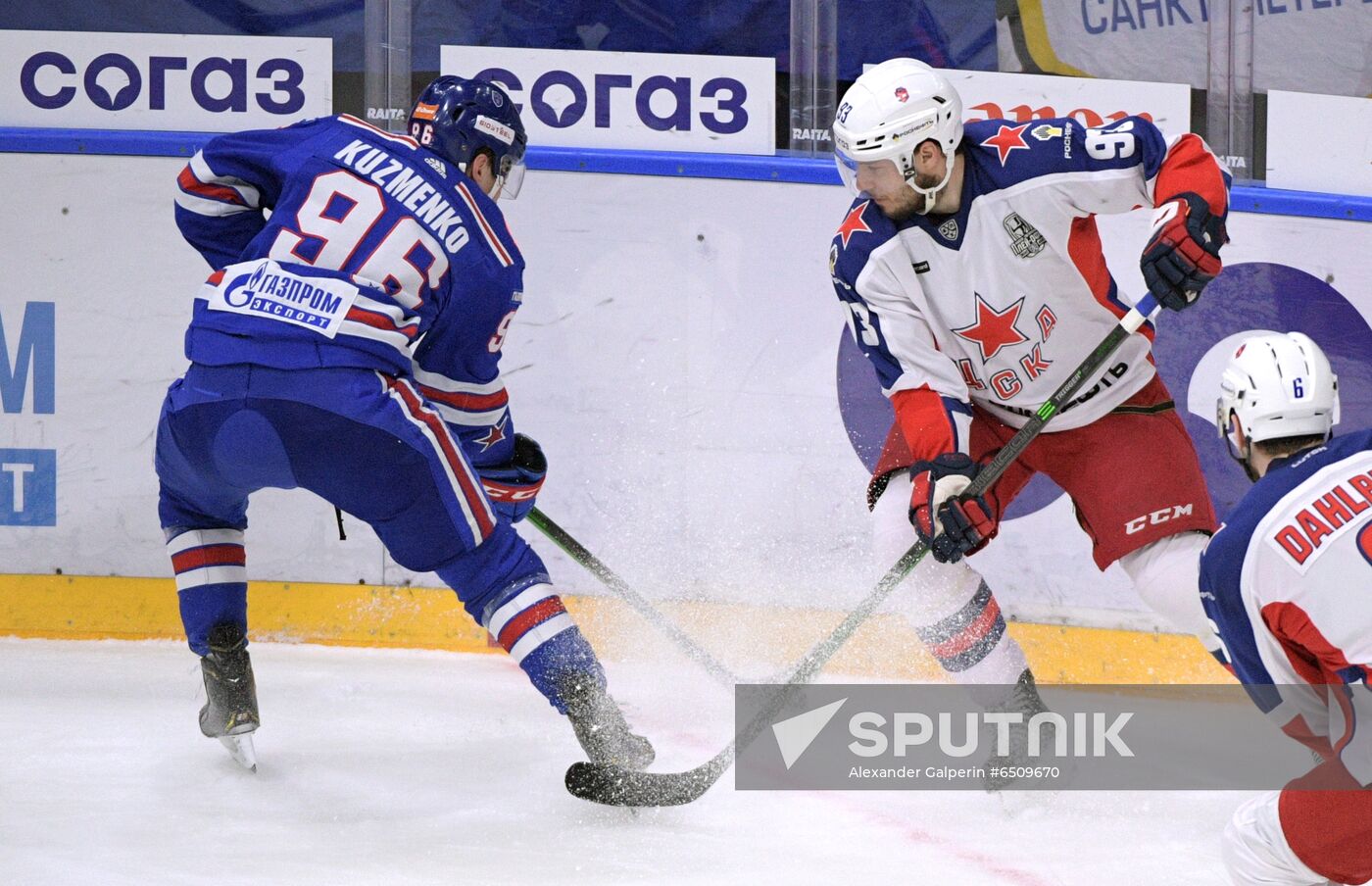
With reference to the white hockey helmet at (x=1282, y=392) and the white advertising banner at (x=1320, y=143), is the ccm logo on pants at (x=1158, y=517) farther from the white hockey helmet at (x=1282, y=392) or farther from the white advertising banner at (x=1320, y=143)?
the white advertising banner at (x=1320, y=143)

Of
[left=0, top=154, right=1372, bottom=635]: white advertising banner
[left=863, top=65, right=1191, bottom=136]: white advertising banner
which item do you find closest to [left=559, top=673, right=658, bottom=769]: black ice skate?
[left=0, top=154, right=1372, bottom=635]: white advertising banner

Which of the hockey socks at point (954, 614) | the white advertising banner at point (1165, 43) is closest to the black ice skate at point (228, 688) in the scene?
the hockey socks at point (954, 614)

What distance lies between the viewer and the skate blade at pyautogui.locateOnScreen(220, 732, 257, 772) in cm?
260

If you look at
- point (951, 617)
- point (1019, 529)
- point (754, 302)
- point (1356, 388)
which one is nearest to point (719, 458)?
point (754, 302)

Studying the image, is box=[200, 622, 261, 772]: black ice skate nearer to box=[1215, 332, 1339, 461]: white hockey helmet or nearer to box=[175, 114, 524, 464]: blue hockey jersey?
box=[175, 114, 524, 464]: blue hockey jersey

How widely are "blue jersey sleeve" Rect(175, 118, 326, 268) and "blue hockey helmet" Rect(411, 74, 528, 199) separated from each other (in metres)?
0.18

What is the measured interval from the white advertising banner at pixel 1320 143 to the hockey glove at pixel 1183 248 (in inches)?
52.6

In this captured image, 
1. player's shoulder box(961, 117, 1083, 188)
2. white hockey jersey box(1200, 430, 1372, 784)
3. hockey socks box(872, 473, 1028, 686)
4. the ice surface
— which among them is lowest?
the ice surface

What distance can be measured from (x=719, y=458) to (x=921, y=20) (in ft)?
3.91

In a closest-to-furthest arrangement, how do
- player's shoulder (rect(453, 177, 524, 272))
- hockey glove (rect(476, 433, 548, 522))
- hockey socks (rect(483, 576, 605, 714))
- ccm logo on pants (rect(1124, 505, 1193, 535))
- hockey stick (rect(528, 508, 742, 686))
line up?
hockey socks (rect(483, 576, 605, 714)) < player's shoulder (rect(453, 177, 524, 272)) < ccm logo on pants (rect(1124, 505, 1193, 535)) < hockey glove (rect(476, 433, 548, 522)) < hockey stick (rect(528, 508, 742, 686))

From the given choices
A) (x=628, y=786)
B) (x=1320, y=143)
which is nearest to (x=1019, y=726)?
(x=628, y=786)

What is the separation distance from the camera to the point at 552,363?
3572 mm

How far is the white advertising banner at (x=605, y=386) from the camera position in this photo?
3.54 m

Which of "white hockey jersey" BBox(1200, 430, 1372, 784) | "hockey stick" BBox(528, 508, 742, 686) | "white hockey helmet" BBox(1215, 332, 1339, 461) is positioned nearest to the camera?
"white hockey jersey" BBox(1200, 430, 1372, 784)
